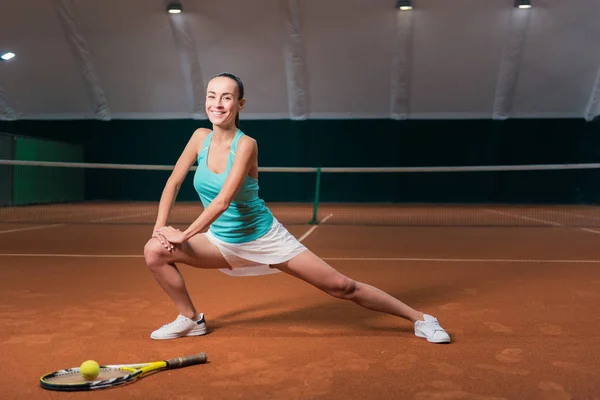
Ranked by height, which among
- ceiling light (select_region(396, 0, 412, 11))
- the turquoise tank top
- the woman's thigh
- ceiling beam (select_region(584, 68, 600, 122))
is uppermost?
ceiling light (select_region(396, 0, 412, 11))

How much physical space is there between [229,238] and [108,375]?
86cm

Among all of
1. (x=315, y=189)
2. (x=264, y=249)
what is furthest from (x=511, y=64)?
(x=264, y=249)

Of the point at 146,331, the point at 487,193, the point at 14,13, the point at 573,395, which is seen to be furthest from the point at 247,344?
the point at 487,193

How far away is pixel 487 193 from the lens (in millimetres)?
18312

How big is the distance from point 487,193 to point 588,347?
1597 centimetres

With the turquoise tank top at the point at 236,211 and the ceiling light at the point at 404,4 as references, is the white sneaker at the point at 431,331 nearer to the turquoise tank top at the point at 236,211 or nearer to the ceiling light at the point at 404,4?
the turquoise tank top at the point at 236,211

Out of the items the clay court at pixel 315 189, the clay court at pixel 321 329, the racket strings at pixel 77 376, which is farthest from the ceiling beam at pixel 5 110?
the racket strings at pixel 77 376

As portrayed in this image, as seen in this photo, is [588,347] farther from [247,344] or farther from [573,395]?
[247,344]

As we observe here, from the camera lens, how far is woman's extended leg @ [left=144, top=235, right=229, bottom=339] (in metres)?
2.94

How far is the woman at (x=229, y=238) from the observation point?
291 centimetres

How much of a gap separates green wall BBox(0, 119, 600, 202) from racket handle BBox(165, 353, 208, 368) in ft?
52.4

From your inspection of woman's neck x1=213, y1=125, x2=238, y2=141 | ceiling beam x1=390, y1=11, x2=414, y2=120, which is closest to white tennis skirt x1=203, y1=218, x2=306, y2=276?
woman's neck x1=213, y1=125, x2=238, y2=141

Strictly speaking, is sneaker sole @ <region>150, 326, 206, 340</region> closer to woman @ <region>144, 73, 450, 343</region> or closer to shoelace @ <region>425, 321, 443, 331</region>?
woman @ <region>144, 73, 450, 343</region>

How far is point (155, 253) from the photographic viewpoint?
2.93 meters
